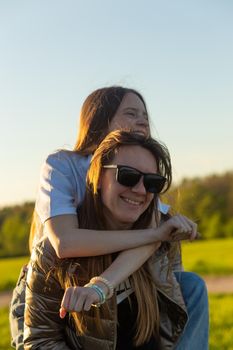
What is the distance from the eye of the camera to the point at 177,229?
253 cm

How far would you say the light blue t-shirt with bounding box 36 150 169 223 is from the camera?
2.68 meters

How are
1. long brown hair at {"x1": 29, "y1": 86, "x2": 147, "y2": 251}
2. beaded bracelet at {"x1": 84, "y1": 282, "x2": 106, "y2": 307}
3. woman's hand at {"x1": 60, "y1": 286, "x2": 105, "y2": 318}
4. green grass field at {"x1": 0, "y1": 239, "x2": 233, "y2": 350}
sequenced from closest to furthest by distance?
woman's hand at {"x1": 60, "y1": 286, "x2": 105, "y2": 318} < beaded bracelet at {"x1": 84, "y1": 282, "x2": 106, "y2": 307} < long brown hair at {"x1": 29, "y1": 86, "x2": 147, "y2": 251} < green grass field at {"x1": 0, "y1": 239, "x2": 233, "y2": 350}

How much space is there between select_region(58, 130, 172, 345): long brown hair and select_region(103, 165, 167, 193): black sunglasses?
80 millimetres

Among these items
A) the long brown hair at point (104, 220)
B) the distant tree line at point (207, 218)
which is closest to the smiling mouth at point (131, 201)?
the long brown hair at point (104, 220)

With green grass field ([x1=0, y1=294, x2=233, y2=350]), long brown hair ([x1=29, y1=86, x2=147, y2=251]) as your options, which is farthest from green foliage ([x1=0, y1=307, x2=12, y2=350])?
long brown hair ([x1=29, y1=86, x2=147, y2=251])

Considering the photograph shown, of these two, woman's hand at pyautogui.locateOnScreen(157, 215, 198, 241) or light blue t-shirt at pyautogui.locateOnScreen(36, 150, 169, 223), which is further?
light blue t-shirt at pyautogui.locateOnScreen(36, 150, 169, 223)

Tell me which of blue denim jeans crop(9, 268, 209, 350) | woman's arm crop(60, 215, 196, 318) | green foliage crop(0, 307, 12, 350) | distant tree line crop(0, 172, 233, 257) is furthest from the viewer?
distant tree line crop(0, 172, 233, 257)

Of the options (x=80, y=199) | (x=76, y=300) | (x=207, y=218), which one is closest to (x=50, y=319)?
(x=76, y=300)

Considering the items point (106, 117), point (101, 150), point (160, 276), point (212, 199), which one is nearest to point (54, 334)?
point (160, 276)

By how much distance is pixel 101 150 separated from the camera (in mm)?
2580

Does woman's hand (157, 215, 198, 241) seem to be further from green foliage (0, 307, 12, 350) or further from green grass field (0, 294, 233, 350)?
green foliage (0, 307, 12, 350)

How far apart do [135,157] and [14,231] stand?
27.6m

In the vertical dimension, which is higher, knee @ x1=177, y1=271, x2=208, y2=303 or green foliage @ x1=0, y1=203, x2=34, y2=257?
knee @ x1=177, y1=271, x2=208, y2=303

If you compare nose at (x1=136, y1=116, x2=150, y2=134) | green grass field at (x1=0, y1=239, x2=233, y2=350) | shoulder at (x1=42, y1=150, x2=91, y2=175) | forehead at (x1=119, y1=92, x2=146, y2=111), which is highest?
forehead at (x1=119, y1=92, x2=146, y2=111)
